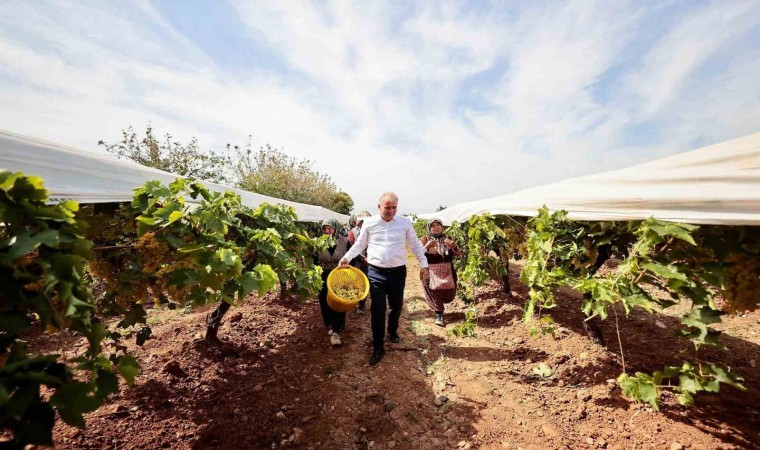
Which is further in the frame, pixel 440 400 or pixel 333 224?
pixel 333 224

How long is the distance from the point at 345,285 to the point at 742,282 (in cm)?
350

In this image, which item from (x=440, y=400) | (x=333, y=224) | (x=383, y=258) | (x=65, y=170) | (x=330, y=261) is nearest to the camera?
(x=65, y=170)

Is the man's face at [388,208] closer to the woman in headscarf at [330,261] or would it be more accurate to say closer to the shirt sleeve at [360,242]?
the shirt sleeve at [360,242]

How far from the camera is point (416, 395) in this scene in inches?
121

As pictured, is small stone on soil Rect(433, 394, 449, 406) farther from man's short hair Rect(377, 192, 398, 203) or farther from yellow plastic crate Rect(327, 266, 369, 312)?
man's short hair Rect(377, 192, 398, 203)

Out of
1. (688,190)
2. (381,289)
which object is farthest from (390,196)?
(688,190)

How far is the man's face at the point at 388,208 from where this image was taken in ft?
12.0

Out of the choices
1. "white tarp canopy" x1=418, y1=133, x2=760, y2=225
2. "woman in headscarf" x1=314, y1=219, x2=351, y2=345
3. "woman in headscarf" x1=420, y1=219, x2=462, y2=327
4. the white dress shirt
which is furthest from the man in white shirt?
"white tarp canopy" x1=418, y1=133, x2=760, y2=225

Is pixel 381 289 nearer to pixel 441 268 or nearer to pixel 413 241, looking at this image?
pixel 413 241

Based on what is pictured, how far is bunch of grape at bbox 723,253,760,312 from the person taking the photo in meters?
1.82

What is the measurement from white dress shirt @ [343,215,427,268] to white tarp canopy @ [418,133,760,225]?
175 cm

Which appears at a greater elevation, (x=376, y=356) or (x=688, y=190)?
(x=688, y=190)

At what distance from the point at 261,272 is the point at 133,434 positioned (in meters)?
1.81

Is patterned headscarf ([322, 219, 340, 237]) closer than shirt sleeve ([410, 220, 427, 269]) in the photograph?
No
